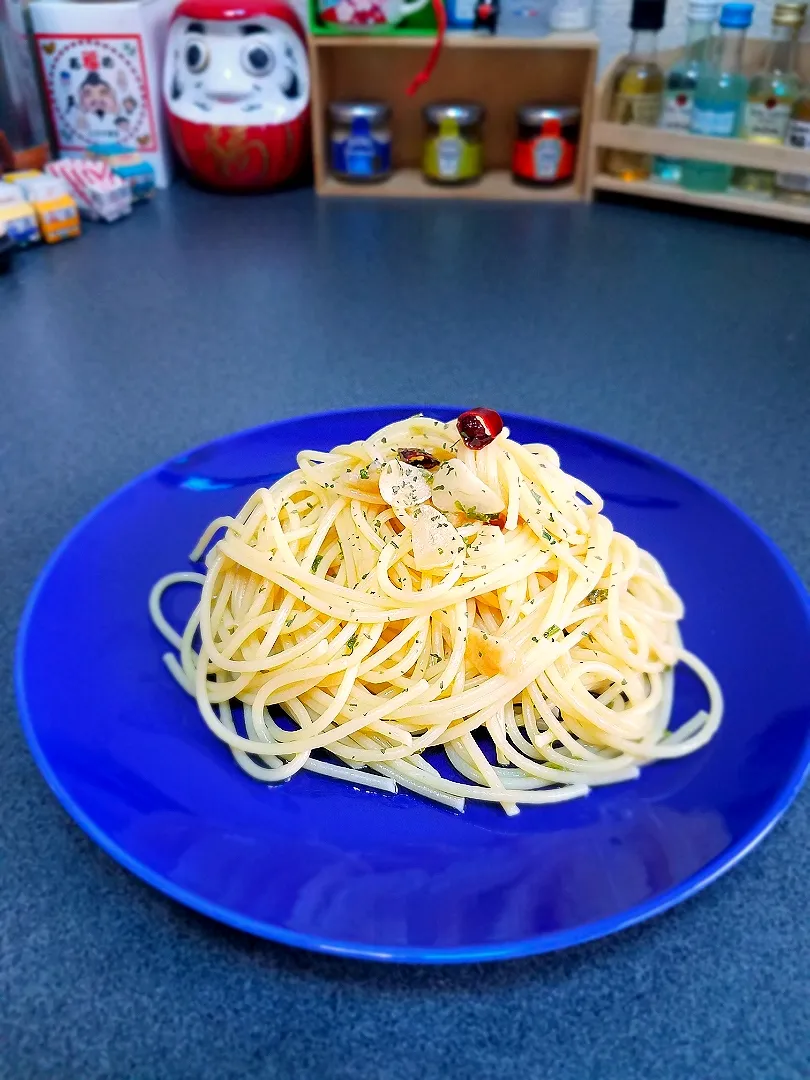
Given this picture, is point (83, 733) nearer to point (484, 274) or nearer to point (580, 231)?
point (484, 274)

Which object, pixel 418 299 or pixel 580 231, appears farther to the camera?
pixel 580 231

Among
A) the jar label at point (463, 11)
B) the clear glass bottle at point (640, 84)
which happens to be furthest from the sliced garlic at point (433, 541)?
the jar label at point (463, 11)

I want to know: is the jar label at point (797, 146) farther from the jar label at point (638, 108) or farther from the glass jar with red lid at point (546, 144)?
the glass jar with red lid at point (546, 144)

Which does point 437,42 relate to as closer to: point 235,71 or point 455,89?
point 455,89

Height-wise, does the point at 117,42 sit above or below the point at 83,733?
above

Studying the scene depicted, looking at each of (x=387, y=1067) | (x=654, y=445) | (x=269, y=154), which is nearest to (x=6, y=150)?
(x=269, y=154)

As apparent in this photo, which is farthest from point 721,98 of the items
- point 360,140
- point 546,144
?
point 360,140

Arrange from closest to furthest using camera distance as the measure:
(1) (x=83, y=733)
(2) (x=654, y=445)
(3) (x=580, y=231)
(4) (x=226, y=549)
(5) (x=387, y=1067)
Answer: (5) (x=387, y=1067), (1) (x=83, y=733), (4) (x=226, y=549), (2) (x=654, y=445), (3) (x=580, y=231)

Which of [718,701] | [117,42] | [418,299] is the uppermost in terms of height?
[117,42]
